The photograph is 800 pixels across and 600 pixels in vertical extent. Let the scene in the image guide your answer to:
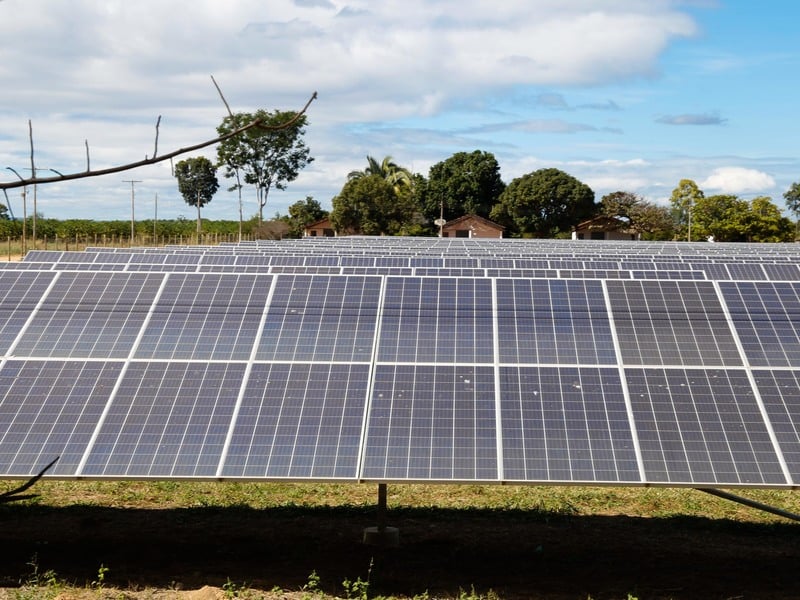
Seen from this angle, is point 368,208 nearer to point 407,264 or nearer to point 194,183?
point 194,183

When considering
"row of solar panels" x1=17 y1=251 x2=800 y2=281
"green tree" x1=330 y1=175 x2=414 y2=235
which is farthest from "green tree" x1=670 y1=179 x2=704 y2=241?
"row of solar panels" x1=17 y1=251 x2=800 y2=281

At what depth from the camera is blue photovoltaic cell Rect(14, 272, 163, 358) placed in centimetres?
1034

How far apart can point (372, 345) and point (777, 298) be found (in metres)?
4.91

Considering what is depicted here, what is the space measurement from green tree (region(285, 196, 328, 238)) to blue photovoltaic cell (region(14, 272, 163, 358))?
8133 centimetres

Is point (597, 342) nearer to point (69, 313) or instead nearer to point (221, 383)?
point (221, 383)

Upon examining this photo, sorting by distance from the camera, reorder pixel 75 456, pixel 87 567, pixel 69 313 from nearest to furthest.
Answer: pixel 75 456 → pixel 87 567 → pixel 69 313

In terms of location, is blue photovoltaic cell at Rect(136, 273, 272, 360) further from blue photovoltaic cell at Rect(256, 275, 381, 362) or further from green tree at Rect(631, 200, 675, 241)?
green tree at Rect(631, 200, 675, 241)

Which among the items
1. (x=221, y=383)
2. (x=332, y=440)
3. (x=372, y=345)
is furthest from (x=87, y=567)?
(x=372, y=345)

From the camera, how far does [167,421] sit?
916 cm

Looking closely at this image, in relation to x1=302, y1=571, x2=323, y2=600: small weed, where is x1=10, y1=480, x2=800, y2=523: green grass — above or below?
below

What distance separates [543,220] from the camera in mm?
87812

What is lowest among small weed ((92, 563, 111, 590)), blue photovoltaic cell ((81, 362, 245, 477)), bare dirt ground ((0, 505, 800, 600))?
bare dirt ground ((0, 505, 800, 600))

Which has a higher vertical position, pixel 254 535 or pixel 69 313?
pixel 69 313

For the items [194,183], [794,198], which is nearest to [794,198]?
[794,198]
